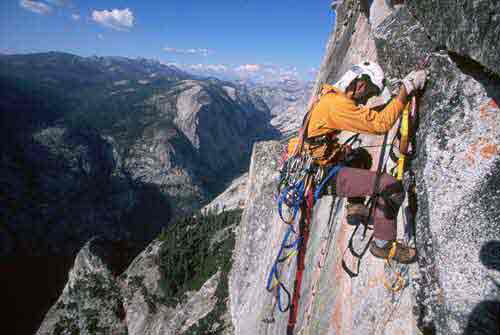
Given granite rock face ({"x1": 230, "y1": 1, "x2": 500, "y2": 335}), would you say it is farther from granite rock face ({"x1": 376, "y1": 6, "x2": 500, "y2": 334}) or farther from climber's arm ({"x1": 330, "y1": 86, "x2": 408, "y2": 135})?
climber's arm ({"x1": 330, "y1": 86, "x2": 408, "y2": 135})

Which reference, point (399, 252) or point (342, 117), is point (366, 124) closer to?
point (342, 117)

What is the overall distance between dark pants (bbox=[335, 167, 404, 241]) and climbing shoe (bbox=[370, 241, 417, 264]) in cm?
13

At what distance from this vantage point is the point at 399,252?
464 centimetres

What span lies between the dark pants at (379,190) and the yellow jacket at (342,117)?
0.88 metres

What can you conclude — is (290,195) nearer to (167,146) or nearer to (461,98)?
(461,98)

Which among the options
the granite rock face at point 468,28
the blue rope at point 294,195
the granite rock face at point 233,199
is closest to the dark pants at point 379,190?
the blue rope at point 294,195

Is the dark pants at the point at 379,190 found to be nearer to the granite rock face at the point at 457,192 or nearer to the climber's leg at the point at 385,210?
the climber's leg at the point at 385,210

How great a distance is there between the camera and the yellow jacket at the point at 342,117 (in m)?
4.36

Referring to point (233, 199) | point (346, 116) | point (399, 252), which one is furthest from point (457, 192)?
point (233, 199)

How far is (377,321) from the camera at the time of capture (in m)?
5.08

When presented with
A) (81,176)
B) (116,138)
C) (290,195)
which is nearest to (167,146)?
(116,138)

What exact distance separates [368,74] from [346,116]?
3.15 ft

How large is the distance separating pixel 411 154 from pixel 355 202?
1.52m

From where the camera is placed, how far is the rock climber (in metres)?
4.40
